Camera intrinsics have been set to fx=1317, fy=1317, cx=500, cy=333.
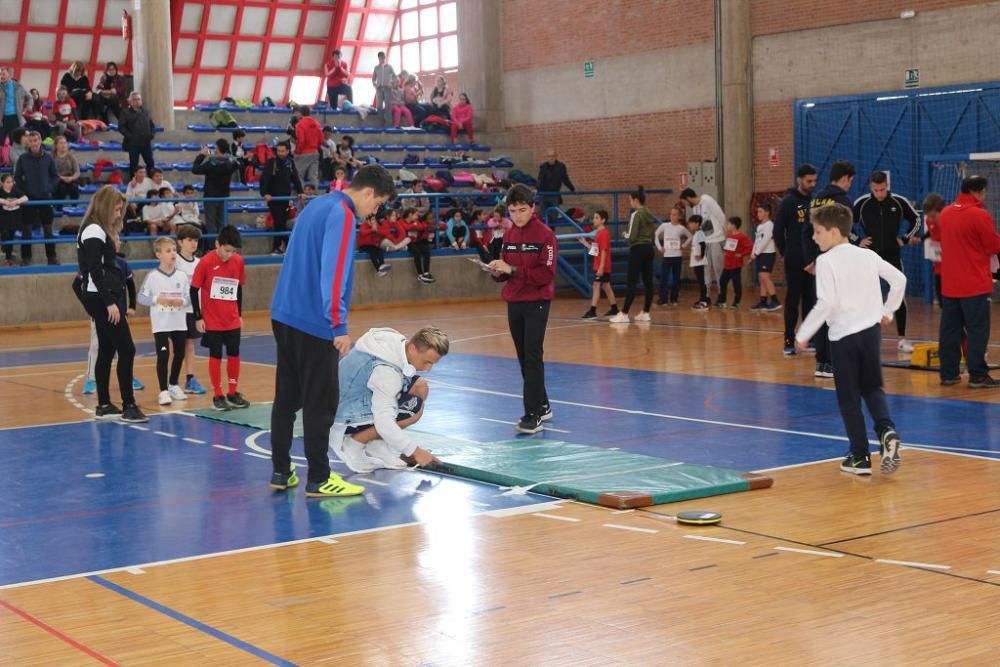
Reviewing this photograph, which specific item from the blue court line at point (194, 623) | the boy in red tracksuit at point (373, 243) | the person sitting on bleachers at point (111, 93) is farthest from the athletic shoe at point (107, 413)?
the person sitting on bleachers at point (111, 93)

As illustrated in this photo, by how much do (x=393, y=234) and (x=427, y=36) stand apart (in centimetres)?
1731

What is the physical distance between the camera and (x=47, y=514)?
25.6 ft

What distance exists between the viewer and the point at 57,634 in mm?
5402

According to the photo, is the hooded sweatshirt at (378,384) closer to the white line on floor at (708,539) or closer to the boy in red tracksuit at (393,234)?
the white line on floor at (708,539)

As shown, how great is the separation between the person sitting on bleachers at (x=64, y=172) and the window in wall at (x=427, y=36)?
729 inches

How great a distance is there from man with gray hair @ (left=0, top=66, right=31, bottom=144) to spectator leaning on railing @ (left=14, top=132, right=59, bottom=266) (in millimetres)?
3027

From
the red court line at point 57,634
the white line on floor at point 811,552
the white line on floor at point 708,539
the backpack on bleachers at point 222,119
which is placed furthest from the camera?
the backpack on bleachers at point 222,119

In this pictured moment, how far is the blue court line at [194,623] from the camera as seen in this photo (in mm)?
5047

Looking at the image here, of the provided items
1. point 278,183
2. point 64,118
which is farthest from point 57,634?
point 64,118

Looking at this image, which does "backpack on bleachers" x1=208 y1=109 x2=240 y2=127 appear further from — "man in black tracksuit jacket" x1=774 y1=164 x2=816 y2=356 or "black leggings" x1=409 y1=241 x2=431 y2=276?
"man in black tracksuit jacket" x1=774 y1=164 x2=816 y2=356

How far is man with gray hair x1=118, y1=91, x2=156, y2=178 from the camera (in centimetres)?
2528

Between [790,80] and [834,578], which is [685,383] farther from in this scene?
[790,80]

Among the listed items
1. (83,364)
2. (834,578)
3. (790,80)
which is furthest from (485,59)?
(834,578)

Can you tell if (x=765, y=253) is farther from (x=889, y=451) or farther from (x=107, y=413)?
(x=889, y=451)
